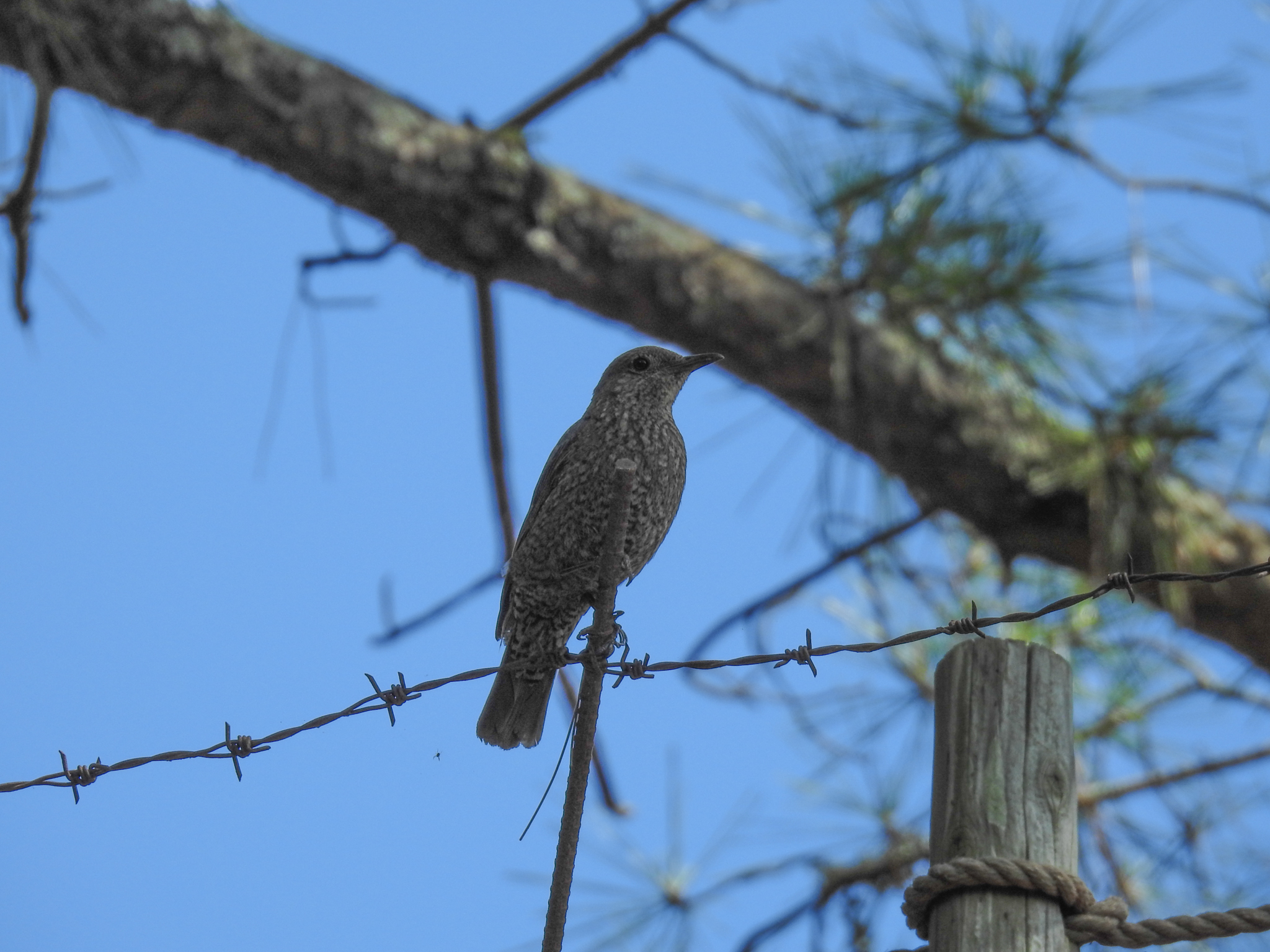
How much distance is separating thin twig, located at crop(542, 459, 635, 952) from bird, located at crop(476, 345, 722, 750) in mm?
815

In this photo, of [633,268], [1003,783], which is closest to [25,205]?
[633,268]

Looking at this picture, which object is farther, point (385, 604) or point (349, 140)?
point (349, 140)

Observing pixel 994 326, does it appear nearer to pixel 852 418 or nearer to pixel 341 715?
pixel 852 418

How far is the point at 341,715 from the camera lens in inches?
97.7

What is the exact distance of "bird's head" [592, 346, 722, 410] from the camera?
11.6 feet

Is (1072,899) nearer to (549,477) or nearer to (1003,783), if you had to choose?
(1003,783)

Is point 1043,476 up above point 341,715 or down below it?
above

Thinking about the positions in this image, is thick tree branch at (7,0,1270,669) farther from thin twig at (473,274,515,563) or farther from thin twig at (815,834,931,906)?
thin twig at (815,834,931,906)

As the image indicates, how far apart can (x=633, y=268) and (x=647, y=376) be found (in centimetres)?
153

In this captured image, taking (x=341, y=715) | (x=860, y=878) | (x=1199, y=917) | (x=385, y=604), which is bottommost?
(x=1199, y=917)

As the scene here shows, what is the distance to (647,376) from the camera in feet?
11.9

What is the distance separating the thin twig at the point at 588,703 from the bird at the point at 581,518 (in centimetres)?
81

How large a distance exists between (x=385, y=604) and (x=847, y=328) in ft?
6.43

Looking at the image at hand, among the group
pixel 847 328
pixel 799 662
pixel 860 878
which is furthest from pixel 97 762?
pixel 847 328
